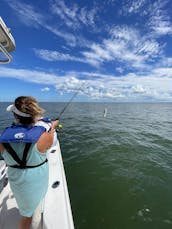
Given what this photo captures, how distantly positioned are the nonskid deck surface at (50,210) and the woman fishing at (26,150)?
390mm

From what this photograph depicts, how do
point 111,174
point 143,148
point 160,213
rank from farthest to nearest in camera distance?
point 143,148
point 111,174
point 160,213

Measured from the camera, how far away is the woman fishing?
1.52m

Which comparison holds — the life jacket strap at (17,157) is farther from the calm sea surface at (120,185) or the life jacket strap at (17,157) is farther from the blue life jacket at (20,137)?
the calm sea surface at (120,185)

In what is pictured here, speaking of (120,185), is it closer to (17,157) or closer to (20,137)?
(17,157)

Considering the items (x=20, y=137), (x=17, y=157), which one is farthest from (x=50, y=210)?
(x=20, y=137)

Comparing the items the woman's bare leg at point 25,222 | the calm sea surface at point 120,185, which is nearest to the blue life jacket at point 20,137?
the woman's bare leg at point 25,222

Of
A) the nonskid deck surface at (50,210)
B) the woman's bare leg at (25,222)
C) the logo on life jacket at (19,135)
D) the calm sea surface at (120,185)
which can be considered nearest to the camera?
the logo on life jacket at (19,135)

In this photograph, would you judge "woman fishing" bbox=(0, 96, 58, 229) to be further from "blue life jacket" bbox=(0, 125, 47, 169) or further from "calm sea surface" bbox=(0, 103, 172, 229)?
"calm sea surface" bbox=(0, 103, 172, 229)

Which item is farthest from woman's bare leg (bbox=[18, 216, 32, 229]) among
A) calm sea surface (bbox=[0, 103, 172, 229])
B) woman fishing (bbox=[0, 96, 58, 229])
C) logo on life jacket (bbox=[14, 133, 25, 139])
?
calm sea surface (bbox=[0, 103, 172, 229])

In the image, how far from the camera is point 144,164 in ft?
19.9

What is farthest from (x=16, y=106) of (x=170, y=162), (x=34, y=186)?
(x=170, y=162)

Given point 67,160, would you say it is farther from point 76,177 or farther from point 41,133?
point 41,133

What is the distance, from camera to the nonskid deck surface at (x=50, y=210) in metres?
2.07

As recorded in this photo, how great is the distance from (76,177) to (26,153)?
4.03 m
